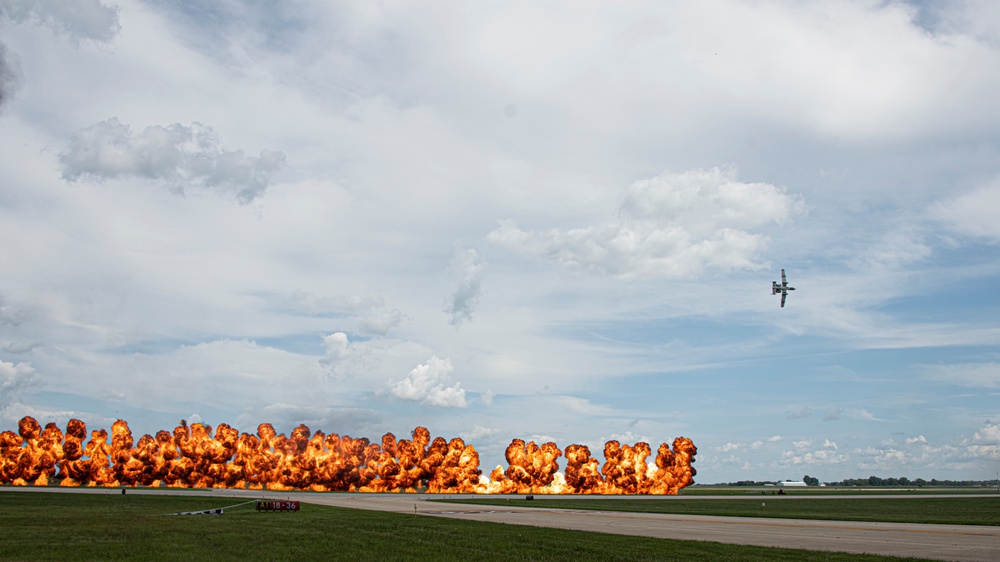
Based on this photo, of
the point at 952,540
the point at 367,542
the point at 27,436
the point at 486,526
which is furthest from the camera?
the point at 27,436

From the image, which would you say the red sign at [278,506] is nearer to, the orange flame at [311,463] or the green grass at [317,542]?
the green grass at [317,542]

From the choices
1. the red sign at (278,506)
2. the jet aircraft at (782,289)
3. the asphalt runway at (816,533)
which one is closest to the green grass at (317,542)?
the asphalt runway at (816,533)

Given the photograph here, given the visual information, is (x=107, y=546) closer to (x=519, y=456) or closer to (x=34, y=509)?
(x=34, y=509)

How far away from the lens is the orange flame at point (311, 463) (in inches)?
4656

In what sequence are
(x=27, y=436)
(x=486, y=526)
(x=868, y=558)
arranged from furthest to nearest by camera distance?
(x=27, y=436), (x=486, y=526), (x=868, y=558)

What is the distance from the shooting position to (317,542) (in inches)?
1361

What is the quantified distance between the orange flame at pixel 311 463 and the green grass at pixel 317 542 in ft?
250

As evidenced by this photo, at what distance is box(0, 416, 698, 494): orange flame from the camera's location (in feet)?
388

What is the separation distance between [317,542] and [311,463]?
317 ft

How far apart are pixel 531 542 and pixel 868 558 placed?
14.7m

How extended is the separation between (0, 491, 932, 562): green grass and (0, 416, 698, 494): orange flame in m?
76.2

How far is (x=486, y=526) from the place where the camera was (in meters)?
46.2

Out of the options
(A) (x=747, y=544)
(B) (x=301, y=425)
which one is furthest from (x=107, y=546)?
(B) (x=301, y=425)

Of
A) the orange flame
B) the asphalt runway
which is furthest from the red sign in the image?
the orange flame
